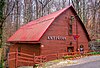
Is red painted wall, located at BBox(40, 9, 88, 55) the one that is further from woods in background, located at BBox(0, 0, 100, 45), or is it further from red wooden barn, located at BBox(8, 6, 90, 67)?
woods in background, located at BBox(0, 0, 100, 45)

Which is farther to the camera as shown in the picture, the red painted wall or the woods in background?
the woods in background

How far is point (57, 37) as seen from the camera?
21406mm

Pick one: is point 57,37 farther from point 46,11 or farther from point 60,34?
point 46,11

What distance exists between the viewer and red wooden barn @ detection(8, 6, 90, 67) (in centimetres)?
2014

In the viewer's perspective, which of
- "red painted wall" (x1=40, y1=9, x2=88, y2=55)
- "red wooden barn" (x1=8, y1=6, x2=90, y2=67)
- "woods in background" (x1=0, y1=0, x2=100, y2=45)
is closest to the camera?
"red wooden barn" (x1=8, y1=6, x2=90, y2=67)

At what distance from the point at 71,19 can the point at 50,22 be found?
4027mm

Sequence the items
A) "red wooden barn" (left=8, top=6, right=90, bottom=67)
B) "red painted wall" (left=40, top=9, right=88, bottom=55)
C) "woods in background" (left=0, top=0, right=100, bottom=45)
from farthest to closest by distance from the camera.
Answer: "woods in background" (left=0, top=0, right=100, bottom=45) < "red painted wall" (left=40, top=9, right=88, bottom=55) < "red wooden barn" (left=8, top=6, right=90, bottom=67)

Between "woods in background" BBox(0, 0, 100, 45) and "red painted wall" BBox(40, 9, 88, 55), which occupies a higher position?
"woods in background" BBox(0, 0, 100, 45)

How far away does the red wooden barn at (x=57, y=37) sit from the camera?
2014 cm

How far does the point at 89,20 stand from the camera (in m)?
47.2

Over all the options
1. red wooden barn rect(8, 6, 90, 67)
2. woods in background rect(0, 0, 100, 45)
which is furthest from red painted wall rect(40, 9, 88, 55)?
woods in background rect(0, 0, 100, 45)

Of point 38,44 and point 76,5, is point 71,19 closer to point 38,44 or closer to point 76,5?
point 38,44

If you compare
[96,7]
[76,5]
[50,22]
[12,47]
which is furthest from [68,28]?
[96,7]

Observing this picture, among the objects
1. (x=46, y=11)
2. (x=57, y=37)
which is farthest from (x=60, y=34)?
(x=46, y=11)
